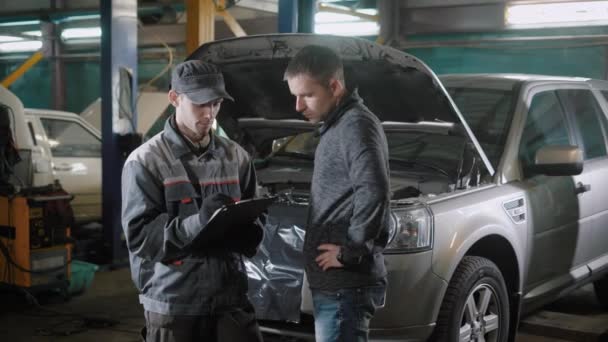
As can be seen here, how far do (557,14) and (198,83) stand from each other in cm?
833

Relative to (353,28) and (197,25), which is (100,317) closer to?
(197,25)

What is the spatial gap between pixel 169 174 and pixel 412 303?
4.30 feet

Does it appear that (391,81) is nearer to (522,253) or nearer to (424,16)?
(522,253)

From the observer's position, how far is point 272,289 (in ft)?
10.3

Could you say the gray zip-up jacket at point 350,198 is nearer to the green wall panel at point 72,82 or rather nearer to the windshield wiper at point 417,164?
the windshield wiper at point 417,164

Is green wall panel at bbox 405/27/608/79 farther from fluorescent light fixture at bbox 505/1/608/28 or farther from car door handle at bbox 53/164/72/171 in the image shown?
car door handle at bbox 53/164/72/171

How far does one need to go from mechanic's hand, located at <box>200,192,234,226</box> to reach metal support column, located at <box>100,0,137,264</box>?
175 inches

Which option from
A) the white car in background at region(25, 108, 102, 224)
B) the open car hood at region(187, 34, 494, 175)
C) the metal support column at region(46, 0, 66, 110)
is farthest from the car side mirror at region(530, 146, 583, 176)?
the metal support column at region(46, 0, 66, 110)

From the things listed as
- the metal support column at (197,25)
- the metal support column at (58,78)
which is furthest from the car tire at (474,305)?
the metal support column at (58,78)


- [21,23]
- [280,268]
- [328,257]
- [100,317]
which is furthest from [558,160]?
[21,23]

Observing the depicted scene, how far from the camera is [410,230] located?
305cm

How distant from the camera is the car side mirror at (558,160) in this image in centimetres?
376

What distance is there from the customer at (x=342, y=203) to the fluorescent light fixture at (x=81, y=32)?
481 inches

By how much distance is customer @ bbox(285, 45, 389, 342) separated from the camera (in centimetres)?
223
